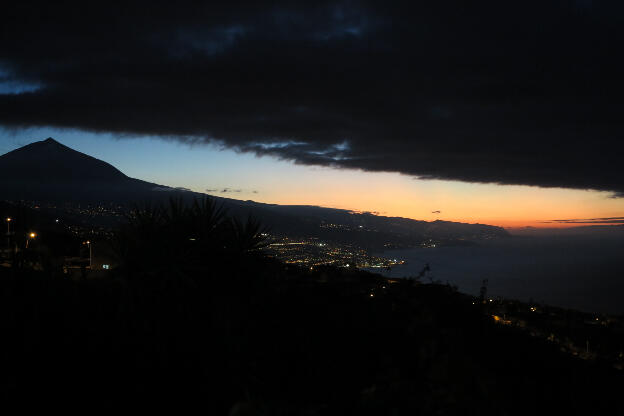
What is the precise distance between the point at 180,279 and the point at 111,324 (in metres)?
1.71

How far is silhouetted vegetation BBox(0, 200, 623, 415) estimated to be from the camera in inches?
101

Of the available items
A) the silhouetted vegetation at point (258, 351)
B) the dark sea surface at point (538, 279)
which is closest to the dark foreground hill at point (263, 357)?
the silhouetted vegetation at point (258, 351)

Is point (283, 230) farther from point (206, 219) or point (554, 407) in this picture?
point (554, 407)

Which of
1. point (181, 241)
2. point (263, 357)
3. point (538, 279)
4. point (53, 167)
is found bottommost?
point (538, 279)

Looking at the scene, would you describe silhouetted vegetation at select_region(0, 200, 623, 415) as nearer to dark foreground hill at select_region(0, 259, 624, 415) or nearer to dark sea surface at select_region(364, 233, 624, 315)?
dark foreground hill at select_region(0, 259, 624, 415)

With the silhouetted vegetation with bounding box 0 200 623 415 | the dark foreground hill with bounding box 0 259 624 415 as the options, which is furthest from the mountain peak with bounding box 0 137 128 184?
the dark foreground hill with bounding box 0 259 624 415

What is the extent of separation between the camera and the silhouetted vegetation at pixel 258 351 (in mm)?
2555

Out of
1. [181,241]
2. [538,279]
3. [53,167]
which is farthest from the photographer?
[53,167]

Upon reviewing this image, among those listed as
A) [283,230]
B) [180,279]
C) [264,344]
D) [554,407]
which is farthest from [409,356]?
[283,230]

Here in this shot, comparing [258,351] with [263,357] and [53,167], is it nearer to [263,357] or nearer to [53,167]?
[263,357]

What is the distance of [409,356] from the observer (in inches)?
151

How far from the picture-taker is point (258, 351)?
335 cm

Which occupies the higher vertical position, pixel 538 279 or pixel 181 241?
pixel 181 241

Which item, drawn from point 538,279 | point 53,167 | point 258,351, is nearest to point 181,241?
point 258,351
